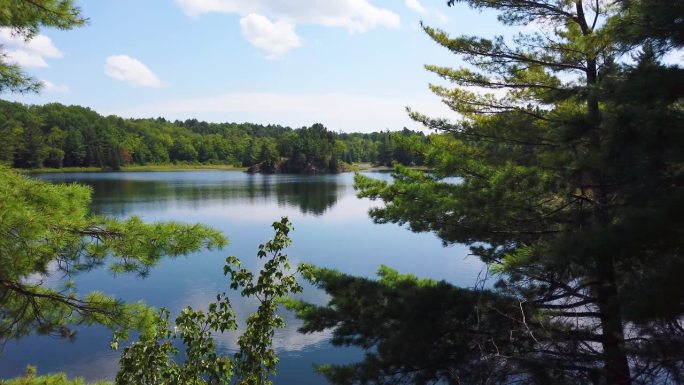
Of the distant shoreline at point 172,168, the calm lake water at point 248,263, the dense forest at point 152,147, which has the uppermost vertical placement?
the dense forest at point 152,147

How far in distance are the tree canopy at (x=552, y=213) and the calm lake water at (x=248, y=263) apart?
113cm

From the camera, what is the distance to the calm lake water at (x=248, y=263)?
10898 millimetres

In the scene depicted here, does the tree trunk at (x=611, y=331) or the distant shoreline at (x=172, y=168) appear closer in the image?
the tree trunk at (x=611, y=331)

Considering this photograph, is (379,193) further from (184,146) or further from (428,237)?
(184,146)

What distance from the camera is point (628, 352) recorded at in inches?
167

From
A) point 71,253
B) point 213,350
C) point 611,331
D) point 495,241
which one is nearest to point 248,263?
point 495,241

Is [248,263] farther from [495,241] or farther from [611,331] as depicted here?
[611,331]

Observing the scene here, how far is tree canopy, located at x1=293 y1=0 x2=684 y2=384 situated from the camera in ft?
10.2

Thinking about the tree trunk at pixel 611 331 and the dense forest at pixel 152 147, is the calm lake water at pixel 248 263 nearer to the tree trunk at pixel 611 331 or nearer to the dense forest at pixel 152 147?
the tree trunk at pixel 611 331

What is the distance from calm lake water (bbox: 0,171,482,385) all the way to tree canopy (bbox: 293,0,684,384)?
1126mm

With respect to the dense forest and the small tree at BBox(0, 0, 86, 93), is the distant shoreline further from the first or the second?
the small tree at BBox(0, 0, 86, 93)

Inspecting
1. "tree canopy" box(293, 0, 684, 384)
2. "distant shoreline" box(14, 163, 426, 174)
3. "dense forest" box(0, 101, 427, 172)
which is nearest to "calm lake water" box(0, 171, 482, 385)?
"tree canopy" box(293, 0, 684, 384)

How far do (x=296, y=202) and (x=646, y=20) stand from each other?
120ft

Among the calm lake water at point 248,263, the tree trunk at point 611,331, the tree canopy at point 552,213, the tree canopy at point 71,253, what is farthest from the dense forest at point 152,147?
the tree canopy at point 71,253
